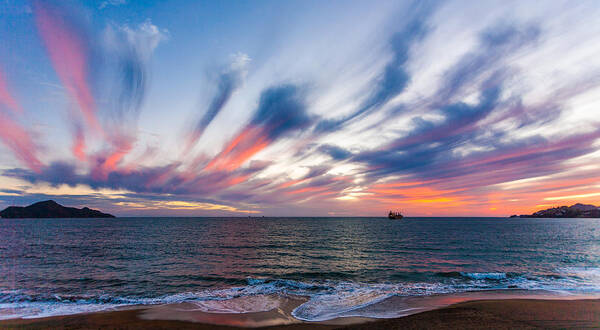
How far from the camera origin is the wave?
56.5ft

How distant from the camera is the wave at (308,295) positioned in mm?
17219

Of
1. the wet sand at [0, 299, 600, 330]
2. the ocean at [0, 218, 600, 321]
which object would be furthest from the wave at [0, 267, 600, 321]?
the wet sand at [0, 299, 600, 330]

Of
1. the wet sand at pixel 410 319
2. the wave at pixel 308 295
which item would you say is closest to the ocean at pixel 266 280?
the wave at pixel 308 295

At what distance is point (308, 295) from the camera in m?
20.9

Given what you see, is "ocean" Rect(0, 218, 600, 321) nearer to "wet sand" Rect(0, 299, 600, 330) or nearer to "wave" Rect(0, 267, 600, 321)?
"wave" Rect(0, 267, 600, 321)

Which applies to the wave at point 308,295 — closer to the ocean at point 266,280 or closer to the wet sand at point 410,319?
the ocean at point 266,280

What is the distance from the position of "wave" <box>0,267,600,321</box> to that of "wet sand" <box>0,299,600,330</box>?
1375 millimetres

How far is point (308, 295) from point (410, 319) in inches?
347

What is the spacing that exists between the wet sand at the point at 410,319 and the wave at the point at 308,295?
137 cm

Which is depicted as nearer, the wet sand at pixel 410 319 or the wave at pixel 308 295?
the wet sand at pixel 410 319

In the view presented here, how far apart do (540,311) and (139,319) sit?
77.3 feet

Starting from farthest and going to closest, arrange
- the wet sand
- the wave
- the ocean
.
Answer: the ocean → the wave → the wet sand

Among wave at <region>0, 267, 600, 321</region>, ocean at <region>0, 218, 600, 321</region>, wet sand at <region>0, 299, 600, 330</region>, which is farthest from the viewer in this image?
ocean at <region>0, 218, 600, 321</region>

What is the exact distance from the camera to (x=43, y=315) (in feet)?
53.8
